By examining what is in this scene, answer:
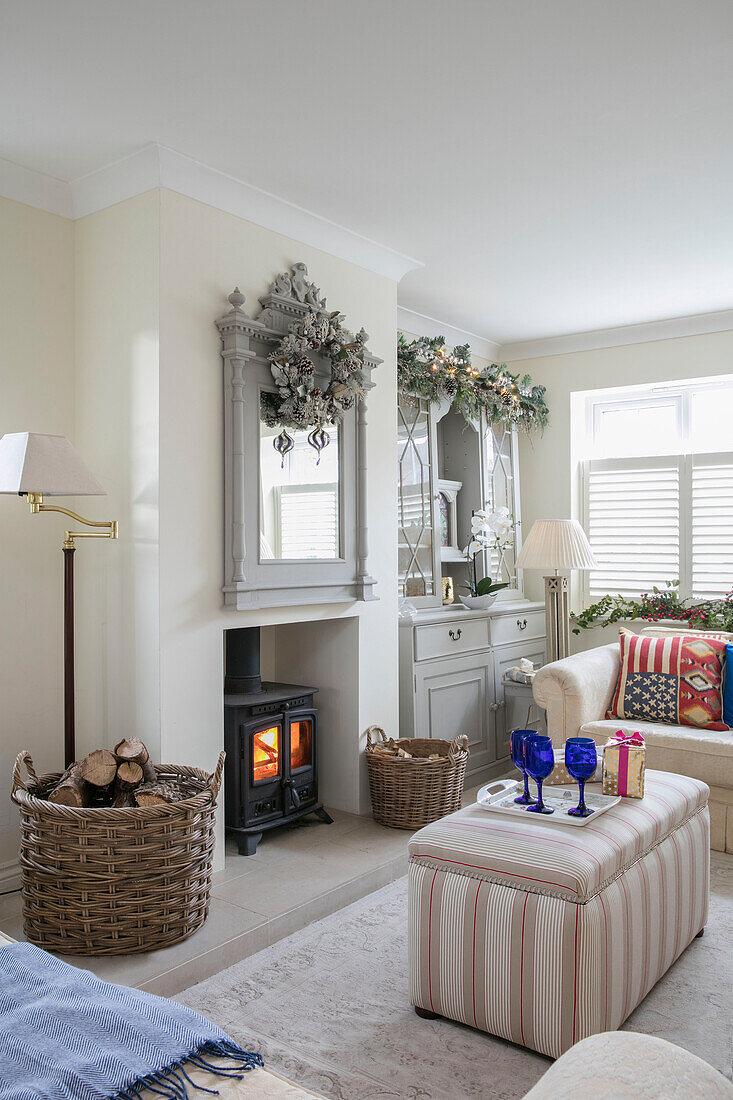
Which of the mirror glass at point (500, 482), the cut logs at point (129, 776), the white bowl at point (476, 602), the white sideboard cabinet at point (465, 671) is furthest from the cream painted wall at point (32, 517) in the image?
the mirror glass at point (500, 482)

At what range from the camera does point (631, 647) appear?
4.06 metres

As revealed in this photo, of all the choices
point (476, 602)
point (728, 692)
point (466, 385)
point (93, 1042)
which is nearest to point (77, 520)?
point (93, 1042)

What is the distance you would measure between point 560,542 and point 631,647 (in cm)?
67

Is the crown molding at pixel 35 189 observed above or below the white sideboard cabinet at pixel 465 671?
above

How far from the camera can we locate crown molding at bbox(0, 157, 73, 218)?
9.65 feet

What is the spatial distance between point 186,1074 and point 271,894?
1.70 m

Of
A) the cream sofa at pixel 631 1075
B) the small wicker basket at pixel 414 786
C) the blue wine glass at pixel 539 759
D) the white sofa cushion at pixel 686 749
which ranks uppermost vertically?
the blue wine glass at pixel 539 759

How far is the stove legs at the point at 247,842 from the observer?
3.24 m

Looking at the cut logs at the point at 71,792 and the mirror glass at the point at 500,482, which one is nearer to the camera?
the cut logs at the point at 71,792

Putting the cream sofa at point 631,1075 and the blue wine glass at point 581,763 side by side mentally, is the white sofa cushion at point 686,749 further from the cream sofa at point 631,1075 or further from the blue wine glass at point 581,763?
the cream sofa at point 631,1075

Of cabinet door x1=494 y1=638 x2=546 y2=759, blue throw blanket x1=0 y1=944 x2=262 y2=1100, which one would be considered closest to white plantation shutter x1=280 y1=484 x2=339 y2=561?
cabinet door x1=494 y1=638 x2=546 y2=759

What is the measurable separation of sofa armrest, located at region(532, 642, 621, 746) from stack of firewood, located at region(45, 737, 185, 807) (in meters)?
1.92

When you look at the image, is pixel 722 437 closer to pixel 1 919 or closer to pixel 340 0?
pixel 340 0

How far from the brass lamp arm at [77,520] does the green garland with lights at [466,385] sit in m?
1.92
